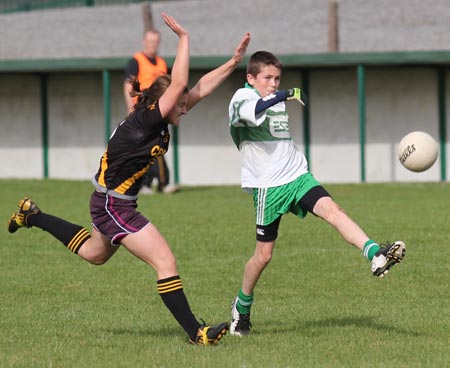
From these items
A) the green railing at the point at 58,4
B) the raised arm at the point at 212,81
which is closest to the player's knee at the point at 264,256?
the raised arm at the point at 212,81

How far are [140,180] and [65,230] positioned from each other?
1.01 meters

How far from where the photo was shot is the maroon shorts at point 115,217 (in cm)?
730

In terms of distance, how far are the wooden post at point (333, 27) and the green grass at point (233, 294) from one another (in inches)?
268

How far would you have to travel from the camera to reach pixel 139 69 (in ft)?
52.5

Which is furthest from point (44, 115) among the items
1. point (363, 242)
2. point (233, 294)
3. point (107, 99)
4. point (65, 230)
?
point (363, 242)

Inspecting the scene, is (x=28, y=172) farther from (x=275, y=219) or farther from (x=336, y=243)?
(x=275, y=219)

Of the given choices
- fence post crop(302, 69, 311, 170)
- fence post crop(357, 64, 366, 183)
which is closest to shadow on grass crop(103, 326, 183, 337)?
fence post crop(357, 64, 366, 183)

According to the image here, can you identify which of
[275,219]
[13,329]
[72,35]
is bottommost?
[13,329]

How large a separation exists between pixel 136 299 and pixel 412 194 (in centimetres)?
905

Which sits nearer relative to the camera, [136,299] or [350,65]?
[136,299]

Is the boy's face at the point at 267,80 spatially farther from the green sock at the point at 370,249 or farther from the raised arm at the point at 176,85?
the green sock at the point at 370,249

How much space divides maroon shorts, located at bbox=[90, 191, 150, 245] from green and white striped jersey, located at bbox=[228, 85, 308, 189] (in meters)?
0.95

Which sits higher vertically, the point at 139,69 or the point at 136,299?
the point at 139,69

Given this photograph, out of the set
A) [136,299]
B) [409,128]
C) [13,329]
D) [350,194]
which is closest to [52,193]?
[350,194]
